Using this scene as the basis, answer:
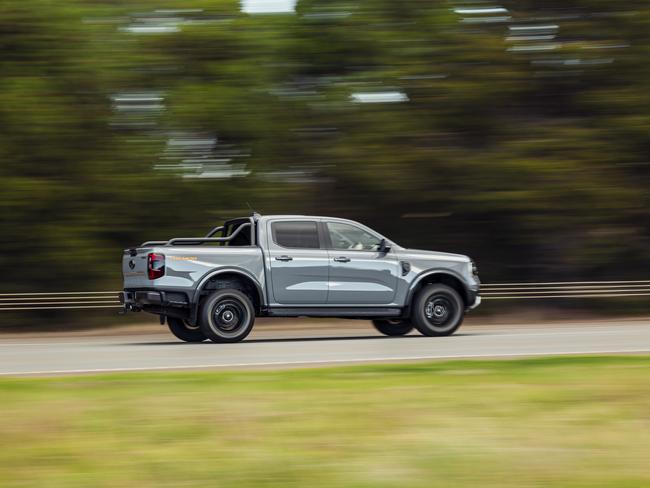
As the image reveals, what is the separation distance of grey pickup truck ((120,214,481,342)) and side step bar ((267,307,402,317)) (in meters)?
0.01

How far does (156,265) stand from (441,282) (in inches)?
178

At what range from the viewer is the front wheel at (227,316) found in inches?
622

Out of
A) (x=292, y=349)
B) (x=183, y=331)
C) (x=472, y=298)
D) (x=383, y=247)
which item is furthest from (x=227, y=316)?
(x=472, y=298)

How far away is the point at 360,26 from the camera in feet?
77.2

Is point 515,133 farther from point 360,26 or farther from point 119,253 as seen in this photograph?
point 119,253

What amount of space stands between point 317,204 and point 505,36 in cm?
529

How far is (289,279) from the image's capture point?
53.5ft

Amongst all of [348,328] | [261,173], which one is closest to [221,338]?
[348,328]

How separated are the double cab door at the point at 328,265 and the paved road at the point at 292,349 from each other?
68 centimetres

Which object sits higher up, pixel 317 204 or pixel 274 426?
pixel 317 204

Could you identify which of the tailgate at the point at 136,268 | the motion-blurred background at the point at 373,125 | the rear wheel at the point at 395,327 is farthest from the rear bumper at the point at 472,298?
the motion-blurred background at the point at 373,125

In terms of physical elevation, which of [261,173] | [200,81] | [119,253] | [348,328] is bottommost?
[348,328]

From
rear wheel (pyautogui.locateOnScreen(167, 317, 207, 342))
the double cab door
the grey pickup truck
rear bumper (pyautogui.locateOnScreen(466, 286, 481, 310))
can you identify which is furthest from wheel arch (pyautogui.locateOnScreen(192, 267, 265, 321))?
rear bumper (pyautogui.locateOnScreen(466, 286, 481, 310))

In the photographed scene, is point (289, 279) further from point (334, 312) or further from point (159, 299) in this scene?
point (159, 299)
